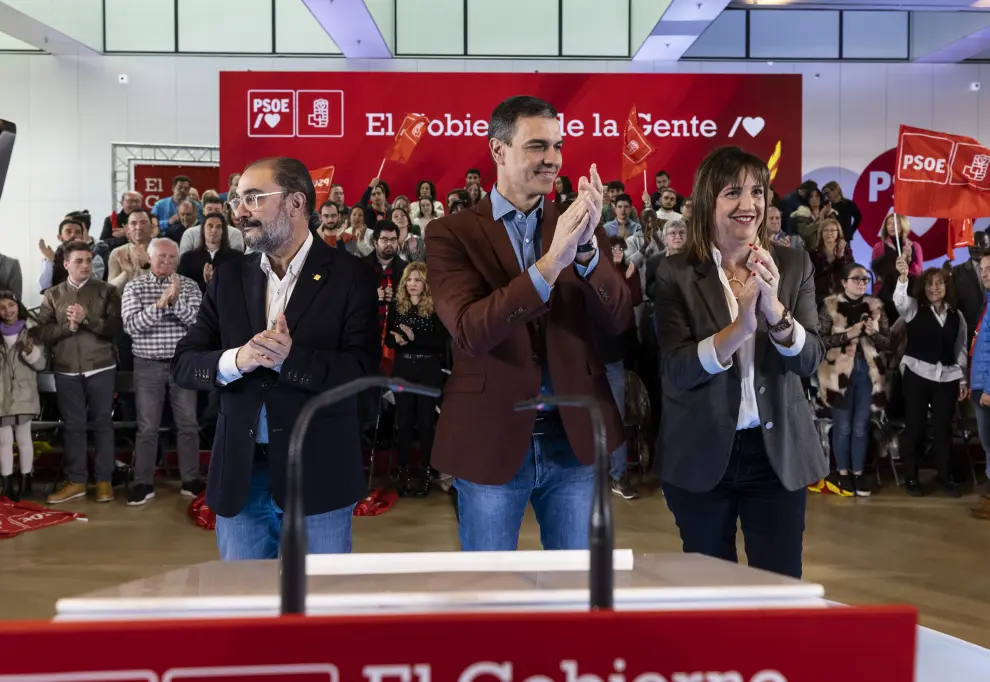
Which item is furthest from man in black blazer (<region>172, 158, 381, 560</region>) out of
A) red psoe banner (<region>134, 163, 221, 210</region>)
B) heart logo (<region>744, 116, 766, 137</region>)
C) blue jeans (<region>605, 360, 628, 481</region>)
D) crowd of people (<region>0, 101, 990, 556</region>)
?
red psoe banner (<region>134, 163, 221, 210</region>)

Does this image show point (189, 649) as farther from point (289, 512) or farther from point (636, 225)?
point (636, 225)

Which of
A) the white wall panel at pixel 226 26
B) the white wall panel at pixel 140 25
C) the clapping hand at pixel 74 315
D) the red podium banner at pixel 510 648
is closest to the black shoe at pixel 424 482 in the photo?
the clapping hand at pixel 74 315

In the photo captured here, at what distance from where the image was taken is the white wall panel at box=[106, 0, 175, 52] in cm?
1201

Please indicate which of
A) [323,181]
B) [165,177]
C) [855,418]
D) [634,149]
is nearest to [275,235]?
[855,418]

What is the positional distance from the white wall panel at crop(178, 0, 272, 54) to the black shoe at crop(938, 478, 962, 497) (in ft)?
32.5

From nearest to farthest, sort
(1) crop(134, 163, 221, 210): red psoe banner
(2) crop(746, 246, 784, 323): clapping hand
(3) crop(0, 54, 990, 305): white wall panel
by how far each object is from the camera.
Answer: (2) crop(746, 246, 784, 323): clapping hand
(1) crop(134, 163, 221, 210): red psoe banner
(3) crop(0, 54, 990, 305): white wall panel

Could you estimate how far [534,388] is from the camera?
1962 mm

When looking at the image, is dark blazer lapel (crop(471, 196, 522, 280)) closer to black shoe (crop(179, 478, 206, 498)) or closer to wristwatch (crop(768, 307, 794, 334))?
wristwatch (crop(768, 307, 794, 334))

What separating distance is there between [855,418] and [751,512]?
16.0 feet

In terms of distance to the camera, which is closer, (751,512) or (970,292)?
(751,512)

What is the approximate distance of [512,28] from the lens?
12086mm

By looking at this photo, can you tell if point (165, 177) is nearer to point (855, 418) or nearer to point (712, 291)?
point (855, 418)

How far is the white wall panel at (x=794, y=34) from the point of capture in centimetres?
1227

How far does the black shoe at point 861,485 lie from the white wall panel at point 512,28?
7692 mm
